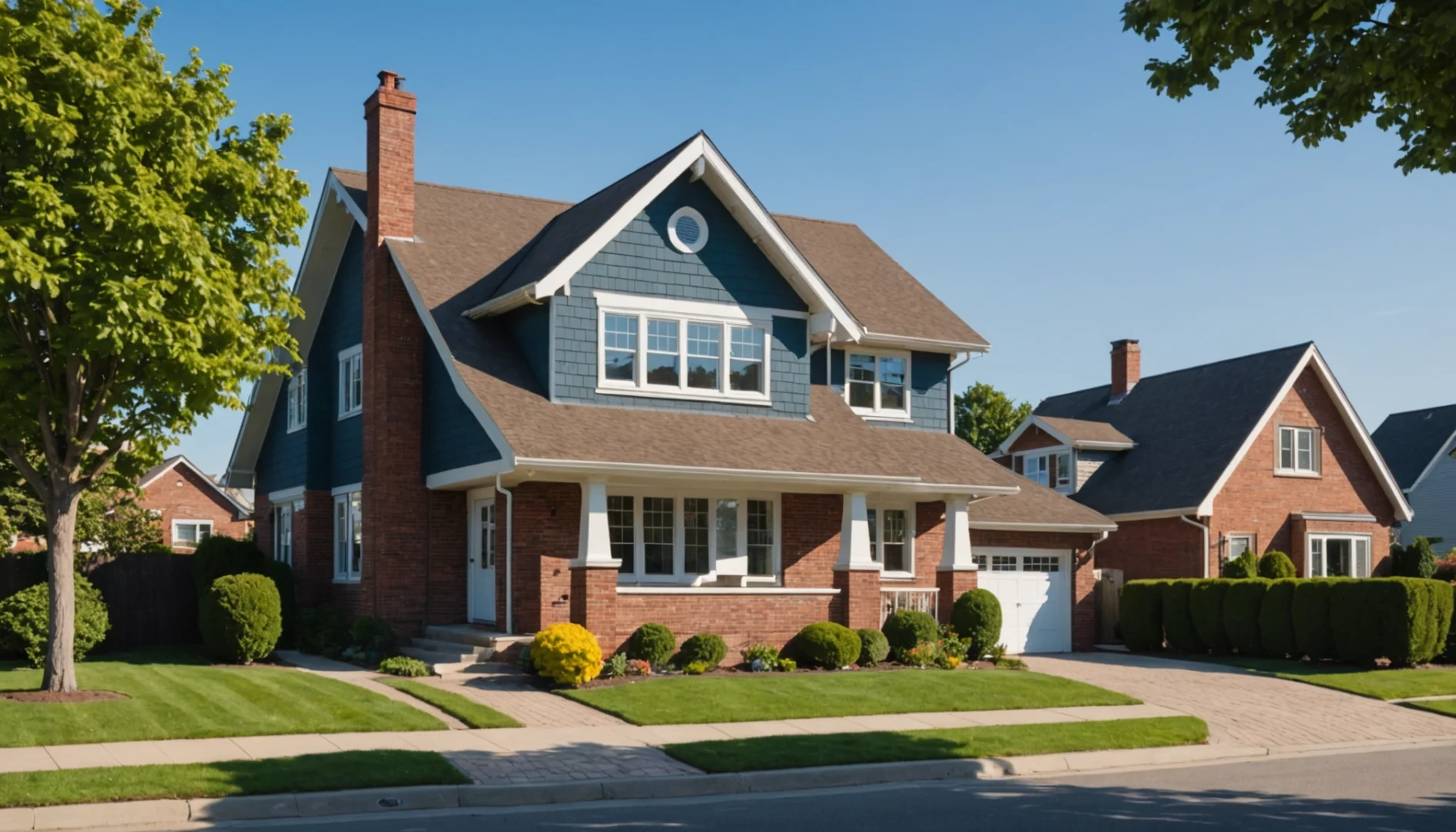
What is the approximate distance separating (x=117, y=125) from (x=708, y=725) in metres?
9.95

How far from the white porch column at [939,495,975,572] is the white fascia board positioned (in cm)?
940

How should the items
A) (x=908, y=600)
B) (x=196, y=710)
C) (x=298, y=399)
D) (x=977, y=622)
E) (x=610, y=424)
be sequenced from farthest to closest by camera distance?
1. (x=298, y=399)
2. (x=908, y=600)
3. (x=977, y=622)
4. (x=610, y=424)
5. (x=196, y=710)

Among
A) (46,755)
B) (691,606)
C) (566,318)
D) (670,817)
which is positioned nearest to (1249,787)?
(670,817)

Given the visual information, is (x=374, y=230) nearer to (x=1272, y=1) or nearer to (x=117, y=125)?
(x=117, y=125)

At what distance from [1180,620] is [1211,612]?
852 mm

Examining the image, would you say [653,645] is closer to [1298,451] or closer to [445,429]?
[445,429]

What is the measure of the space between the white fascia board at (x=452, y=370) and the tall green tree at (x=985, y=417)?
32.1 metres

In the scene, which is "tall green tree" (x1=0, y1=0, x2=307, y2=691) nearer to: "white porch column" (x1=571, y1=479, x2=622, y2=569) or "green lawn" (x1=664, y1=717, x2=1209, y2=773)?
"white porch column" (x1=571, y1=479, x2=622, y2=569)

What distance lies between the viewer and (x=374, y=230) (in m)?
24.9

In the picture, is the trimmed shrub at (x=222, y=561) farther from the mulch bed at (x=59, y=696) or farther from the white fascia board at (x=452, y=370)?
the mulch bed at (x=59, y=696)

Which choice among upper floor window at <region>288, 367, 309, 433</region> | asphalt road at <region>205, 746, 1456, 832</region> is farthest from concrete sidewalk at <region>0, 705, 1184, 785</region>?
upper floor window at <region>288, 367, 309, 433</region>

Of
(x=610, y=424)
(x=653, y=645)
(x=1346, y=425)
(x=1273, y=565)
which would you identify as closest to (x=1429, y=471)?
(x=1346, y=425)

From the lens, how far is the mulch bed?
16.1 meters

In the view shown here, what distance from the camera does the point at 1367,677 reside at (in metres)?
23.5
